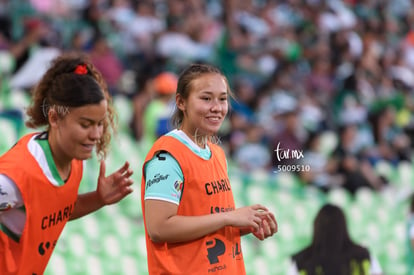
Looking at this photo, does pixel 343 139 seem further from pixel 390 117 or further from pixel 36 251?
pixel 36 251

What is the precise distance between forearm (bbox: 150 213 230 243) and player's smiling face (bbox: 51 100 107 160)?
47cm

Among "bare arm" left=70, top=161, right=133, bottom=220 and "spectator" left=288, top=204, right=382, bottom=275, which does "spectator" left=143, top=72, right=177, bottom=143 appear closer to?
"spectator" left=288, top=204, right=382, bottom=275

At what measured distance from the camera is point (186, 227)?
2.81 metres

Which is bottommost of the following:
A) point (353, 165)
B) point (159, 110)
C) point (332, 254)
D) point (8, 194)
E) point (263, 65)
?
point (332, 254)

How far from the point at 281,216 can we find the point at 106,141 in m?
5.06

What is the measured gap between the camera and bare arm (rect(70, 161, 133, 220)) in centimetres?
336

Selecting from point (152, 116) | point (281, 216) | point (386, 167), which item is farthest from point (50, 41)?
point (386, 167)

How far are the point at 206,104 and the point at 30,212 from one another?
806 millimetres

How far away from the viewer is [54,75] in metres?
3.22

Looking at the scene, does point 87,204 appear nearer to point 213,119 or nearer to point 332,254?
point 213,119

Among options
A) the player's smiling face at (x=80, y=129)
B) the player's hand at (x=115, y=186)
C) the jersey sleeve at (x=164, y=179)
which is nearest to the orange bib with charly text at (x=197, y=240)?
the jersey sleeve at (x=164, y=179)

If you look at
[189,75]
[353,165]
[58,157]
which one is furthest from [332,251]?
[353,165]

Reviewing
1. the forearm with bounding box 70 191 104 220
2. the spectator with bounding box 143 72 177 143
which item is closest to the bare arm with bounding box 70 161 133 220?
the forearm with bounding box 70 191 104 220

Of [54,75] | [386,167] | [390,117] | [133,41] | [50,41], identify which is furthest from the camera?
[390,117]
